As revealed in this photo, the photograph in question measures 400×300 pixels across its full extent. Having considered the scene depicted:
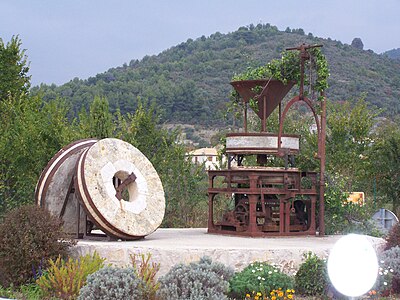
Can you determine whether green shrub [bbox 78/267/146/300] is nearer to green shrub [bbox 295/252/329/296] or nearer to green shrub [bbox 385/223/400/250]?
green shrub [bbox 295/252/329/296]

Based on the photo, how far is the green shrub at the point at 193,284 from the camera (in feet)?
27.8

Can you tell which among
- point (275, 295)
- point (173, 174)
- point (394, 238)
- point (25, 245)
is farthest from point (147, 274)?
point (173, 174)

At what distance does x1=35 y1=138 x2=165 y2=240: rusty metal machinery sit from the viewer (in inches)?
443

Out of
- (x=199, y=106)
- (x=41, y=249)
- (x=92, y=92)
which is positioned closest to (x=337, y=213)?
(x=41, y=249)

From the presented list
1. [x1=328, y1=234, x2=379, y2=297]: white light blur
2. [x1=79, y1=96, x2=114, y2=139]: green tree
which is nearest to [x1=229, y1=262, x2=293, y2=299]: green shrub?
[x1=328, y1=234, x2=379, y2=297]: white light blur

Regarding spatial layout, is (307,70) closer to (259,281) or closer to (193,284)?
(259,281)

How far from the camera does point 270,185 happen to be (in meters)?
13.2

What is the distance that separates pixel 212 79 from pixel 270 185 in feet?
189

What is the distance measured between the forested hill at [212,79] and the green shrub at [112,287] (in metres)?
41.6

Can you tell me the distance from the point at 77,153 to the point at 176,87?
50253mm

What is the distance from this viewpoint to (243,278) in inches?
380

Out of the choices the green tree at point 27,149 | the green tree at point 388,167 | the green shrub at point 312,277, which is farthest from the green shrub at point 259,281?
the green tree at point 388,167

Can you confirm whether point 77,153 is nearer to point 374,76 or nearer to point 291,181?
point 291,181

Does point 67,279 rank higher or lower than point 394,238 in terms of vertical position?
lower
